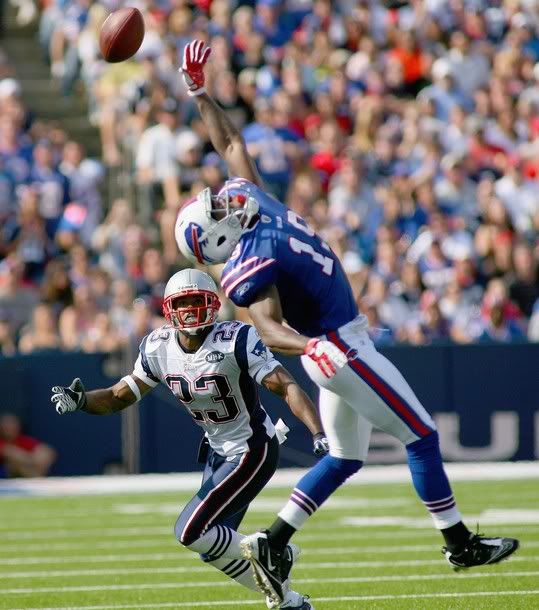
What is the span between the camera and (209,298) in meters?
6.20

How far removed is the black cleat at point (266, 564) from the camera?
5883 millimetres

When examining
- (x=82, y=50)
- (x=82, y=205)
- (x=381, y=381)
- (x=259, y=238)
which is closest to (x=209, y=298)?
(x=259, y=238)

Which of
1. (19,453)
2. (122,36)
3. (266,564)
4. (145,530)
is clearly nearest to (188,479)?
(19,453)

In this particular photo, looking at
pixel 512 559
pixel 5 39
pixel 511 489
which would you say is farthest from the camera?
pixel 5 39

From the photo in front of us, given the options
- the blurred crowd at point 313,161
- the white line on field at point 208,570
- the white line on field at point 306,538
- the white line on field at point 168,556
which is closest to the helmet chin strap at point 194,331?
the white line on field at point 208,570

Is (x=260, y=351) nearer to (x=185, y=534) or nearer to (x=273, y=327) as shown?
(x=273, y=327)

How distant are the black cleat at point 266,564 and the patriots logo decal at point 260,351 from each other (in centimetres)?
74

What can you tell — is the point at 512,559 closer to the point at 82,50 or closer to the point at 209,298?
the point at 209,298

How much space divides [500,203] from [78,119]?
4.71 metres

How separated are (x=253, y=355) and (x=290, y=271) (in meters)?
0.45

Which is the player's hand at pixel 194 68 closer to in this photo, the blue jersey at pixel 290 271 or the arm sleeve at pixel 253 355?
the blue jersey at pixel 290 271

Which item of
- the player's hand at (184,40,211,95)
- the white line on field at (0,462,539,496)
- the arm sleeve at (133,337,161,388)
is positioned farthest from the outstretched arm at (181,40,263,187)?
the white line on field at (0,462,539,496)

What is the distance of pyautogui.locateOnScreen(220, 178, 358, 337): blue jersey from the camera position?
5.80m

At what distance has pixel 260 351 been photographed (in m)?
6.14
